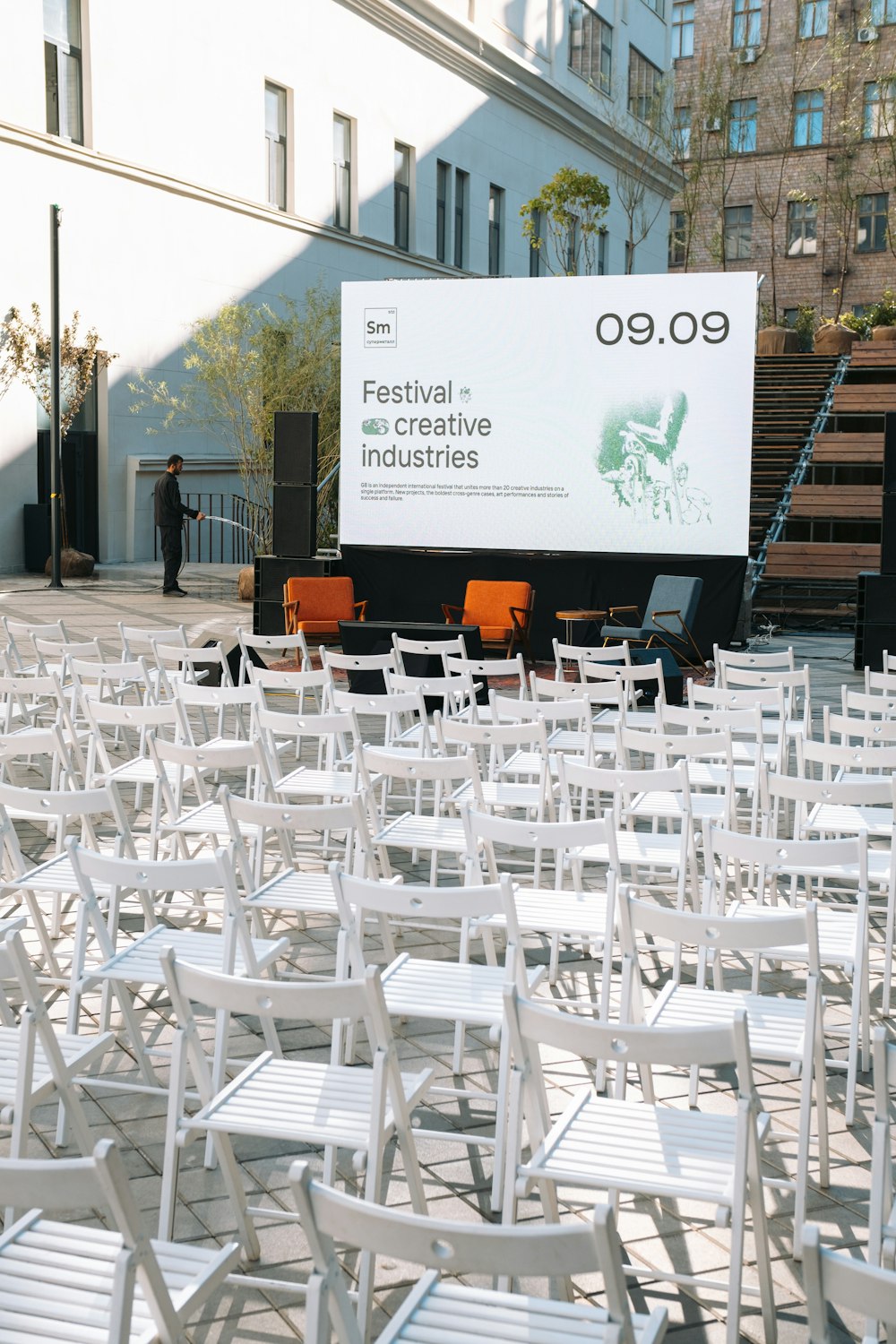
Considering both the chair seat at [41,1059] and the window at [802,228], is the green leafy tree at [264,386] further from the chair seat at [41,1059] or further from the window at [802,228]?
the window at [802,228]

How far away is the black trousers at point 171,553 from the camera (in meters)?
16.9

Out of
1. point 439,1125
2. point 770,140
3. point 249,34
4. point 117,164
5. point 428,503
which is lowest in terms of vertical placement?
point 439,1125

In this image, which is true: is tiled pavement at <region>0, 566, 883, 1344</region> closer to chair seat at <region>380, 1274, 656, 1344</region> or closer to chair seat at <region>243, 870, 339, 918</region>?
chair seat at <region>243, 870, 339, 918</region>

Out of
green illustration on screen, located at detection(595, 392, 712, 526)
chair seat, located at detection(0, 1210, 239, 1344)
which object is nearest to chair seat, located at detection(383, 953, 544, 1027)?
chair seat, located at detection(0, 1210, 239, 1344)

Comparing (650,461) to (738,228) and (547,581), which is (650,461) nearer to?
(547,581)

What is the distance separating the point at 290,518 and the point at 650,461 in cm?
324

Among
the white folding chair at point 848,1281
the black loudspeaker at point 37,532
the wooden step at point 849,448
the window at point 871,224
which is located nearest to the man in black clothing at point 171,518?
the black loudspeaker at point 37,532

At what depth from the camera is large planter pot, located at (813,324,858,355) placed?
74.2 ft

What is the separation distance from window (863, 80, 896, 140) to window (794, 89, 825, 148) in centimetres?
165

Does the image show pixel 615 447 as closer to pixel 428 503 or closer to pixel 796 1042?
pixel 428 503

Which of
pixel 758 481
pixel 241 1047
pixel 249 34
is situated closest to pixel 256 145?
pixel 249 34

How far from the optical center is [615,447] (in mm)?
12125

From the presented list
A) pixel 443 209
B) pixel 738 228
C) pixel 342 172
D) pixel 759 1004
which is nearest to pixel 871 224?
pixel 738 228

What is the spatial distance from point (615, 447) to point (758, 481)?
20.8 feet
